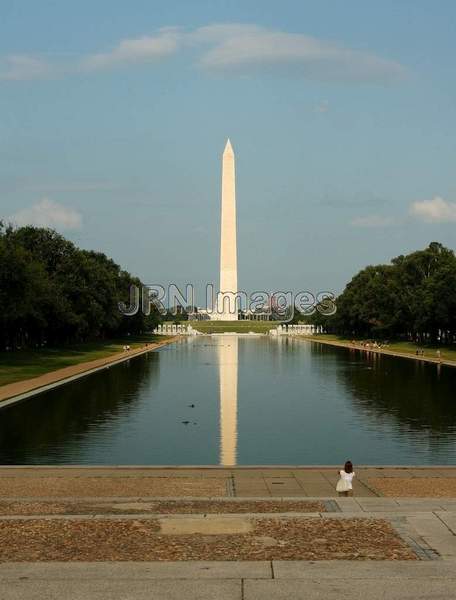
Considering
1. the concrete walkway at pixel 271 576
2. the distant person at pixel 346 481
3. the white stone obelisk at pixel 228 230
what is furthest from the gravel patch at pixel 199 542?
the white stone obelisk at pixel 228 230

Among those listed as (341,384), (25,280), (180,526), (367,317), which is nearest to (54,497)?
(180,526)

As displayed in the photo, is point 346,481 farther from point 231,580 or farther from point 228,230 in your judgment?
point 228,230

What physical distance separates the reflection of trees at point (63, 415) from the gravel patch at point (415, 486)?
32.9ft

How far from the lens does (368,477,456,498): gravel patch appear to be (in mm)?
17453

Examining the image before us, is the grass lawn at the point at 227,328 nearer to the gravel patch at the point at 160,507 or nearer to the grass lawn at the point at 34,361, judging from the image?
the grass lawn at the point at 34,361

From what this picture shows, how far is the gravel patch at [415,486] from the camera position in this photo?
687 inches

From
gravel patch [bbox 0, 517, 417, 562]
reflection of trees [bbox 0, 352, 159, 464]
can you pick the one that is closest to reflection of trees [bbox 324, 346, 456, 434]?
reflection of trees [bbox 0, 352, 159, 464]

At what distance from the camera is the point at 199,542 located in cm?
1191

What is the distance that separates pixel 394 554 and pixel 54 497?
25.7ft

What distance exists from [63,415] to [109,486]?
16571 mm

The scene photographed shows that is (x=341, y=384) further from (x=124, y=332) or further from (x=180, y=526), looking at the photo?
(x=124, y=332)

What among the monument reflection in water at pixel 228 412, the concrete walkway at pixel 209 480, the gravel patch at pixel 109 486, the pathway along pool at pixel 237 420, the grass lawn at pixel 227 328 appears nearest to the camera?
the gravel patch at pixel 109 486

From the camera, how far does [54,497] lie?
16.7 meters

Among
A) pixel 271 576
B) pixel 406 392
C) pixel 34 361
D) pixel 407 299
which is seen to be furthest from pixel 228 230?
pixel 271 576
